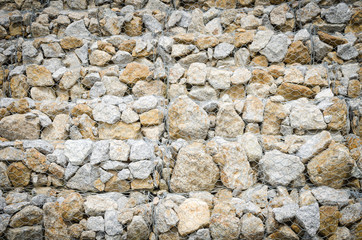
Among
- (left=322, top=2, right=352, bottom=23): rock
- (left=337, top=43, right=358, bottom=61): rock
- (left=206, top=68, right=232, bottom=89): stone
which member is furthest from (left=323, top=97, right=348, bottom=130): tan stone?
(left=322, top=2, right=352, bottom=23): rock

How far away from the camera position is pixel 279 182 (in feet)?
9.64

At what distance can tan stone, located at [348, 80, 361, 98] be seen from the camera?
11.0ft

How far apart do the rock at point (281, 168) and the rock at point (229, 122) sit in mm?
554

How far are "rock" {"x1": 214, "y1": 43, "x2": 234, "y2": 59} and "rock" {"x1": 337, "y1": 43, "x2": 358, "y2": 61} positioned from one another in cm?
162

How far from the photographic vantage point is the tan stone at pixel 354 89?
11.0 ft

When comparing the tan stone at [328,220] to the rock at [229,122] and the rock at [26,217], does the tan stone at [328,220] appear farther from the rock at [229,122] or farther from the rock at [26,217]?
the rock at [26,217]

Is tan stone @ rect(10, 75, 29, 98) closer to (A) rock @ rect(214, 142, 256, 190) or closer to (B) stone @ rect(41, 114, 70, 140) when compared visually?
(B) stone @ rect(41, 114, 70, 140)

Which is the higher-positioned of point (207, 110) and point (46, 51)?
point (46, 51)

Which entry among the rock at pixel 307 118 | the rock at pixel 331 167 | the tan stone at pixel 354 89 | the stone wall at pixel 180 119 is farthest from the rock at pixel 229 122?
the tan stone at pixel 354 89

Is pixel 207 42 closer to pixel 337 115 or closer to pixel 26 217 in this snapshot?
pixel 337 115

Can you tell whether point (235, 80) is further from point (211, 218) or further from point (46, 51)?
point (46, 51)

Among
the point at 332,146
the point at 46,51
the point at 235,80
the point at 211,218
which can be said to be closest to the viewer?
the point at 211,218

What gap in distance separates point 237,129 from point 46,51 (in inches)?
129

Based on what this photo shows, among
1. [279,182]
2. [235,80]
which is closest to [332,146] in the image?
[279,182]
